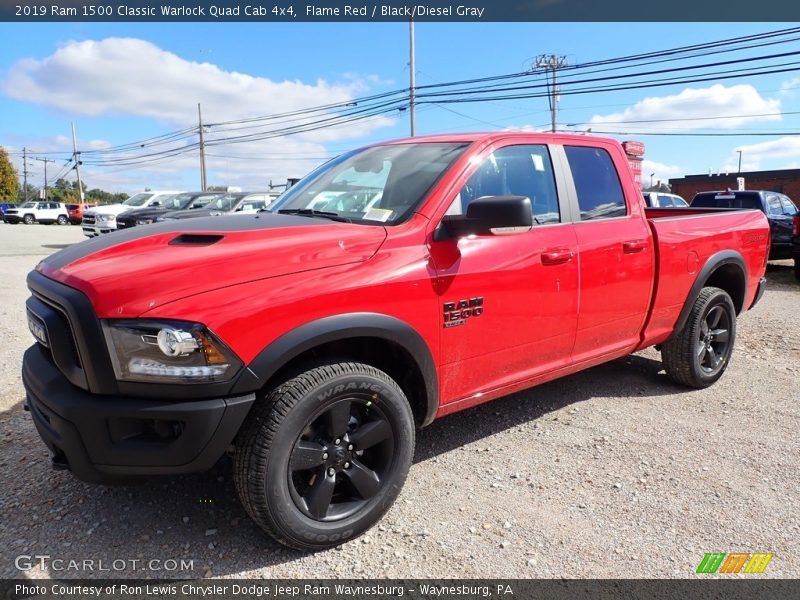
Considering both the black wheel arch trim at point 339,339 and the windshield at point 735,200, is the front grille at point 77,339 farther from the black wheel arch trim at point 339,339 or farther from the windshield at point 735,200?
the windshield at point 735,200

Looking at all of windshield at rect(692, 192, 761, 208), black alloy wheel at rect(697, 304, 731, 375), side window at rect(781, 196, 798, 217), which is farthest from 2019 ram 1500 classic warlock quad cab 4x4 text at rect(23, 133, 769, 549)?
side window at rect(781, 196, 798, 217)

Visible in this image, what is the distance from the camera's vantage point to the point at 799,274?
10922mm

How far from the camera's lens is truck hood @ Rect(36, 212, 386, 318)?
6.98 feet

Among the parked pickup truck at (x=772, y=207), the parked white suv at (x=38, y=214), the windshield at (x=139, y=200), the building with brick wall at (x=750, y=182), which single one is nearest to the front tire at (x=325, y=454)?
the parked pickup truck at (x=772, y=207)

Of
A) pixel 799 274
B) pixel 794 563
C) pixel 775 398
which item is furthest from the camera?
pixel 799 274

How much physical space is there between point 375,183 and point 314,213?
1.28 ft

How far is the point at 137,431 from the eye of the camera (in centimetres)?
219

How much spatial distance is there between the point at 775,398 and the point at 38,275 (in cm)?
504

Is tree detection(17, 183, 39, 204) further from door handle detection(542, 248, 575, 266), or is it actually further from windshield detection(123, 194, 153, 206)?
door handle detection(542, 248, 575, 266)

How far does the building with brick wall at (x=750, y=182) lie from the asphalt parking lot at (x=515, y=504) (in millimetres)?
38723

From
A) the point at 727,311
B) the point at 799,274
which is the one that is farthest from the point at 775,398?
the point at 799,274

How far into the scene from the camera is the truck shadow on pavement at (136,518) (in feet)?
8.14

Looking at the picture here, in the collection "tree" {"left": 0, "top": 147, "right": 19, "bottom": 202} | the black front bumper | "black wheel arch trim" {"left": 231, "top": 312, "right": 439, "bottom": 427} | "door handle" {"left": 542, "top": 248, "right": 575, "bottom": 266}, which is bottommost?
the black front bumper

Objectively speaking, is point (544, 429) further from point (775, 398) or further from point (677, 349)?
point (775, 398)
